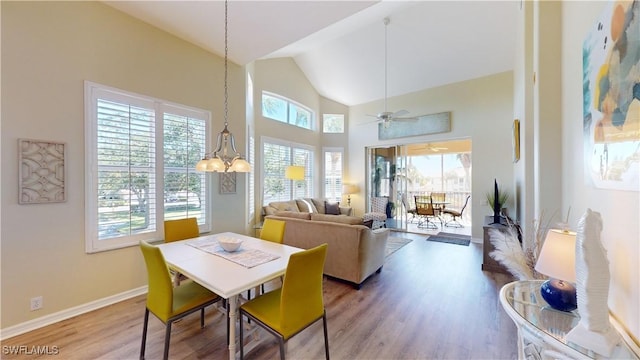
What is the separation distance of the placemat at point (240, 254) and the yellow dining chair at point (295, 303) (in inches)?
12.2

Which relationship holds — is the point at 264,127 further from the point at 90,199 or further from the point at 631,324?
the point at 631,324

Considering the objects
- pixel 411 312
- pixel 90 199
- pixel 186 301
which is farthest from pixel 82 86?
pixel 411 312

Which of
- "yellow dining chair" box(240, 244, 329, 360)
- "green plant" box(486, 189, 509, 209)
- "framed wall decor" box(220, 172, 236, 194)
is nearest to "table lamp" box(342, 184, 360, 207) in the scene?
"green plant" box(486, 189, 509, 209)

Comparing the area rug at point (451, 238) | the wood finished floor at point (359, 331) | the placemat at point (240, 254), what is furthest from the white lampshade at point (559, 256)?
the area rug at point (451, 238)

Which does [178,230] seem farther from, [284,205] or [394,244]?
[394,244]

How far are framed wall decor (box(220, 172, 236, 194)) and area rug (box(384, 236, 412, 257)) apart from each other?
118 inches

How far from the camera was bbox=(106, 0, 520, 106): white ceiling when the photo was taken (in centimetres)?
288

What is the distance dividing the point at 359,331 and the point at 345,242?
112 cm

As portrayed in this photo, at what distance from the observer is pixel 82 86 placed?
102 inches

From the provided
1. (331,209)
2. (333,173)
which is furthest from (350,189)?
(331,209)

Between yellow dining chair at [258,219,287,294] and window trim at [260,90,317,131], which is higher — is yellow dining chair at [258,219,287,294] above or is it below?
below

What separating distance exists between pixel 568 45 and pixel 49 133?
14.8 feet

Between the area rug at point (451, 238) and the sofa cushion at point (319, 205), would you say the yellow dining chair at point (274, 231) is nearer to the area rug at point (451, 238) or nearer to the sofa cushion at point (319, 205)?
the sofa cushion at point (319, 205)

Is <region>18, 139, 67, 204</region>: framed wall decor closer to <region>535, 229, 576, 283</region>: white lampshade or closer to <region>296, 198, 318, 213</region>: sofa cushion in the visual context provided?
<region>535, 229, 576, 283</region>: white lampshade
